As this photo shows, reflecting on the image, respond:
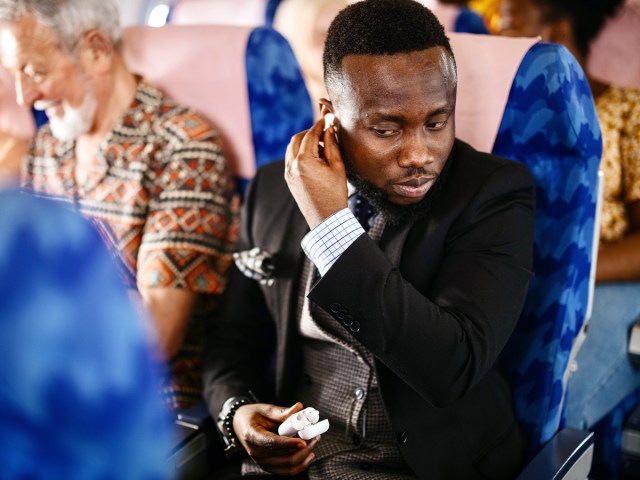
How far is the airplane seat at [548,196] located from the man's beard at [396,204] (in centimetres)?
26

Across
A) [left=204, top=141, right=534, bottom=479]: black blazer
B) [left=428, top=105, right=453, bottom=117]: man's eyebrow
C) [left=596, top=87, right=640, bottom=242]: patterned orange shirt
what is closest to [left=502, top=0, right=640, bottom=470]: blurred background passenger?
Result: [left=596, top=87, right=640, bottom=242]: patterned orange shirt

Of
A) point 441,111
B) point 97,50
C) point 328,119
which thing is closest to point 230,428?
point 328,119

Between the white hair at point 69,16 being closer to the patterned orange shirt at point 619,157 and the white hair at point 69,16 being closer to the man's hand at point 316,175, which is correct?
the man's hand at point 316,175

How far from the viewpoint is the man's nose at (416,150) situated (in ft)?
4.54

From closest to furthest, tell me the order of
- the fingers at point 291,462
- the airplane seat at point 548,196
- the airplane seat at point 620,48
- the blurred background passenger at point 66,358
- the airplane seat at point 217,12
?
the blurred background passenger at point 66,358
the fingers at point 291,462
the airplane seat at point 548,196
the airplane seat at point 620,48
the airplane seat at point 217,12

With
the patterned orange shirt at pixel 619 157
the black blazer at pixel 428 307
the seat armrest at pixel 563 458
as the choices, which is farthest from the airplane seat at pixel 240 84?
the seat armrest at pixel 563 458

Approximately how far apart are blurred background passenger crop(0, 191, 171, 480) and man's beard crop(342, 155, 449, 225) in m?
0.86

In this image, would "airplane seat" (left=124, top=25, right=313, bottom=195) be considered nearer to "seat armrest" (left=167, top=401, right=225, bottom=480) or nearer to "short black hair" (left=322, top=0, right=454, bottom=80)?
"short black hair" (left=322, top=0, right=454, bottom=80)

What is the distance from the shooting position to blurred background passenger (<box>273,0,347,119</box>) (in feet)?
6.81

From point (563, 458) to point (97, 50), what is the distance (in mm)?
1693

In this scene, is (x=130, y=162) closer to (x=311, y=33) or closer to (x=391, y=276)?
(x=311, y=33)

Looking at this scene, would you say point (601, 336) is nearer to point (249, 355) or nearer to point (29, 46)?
point (249, 355)

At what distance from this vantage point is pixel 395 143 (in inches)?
55.2

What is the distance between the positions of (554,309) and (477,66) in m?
0.55
